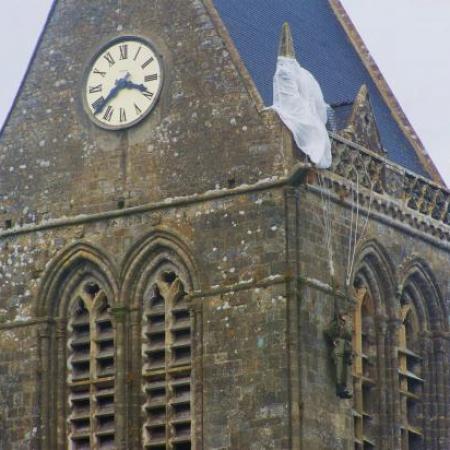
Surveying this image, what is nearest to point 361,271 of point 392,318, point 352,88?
point 392,318

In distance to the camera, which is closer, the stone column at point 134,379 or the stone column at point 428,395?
the stone column at point 134,379

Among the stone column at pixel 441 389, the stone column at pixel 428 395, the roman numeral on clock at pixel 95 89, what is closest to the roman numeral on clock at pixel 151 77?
the roman numeral on clock at pixel 95 89

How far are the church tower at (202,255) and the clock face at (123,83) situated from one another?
37mm

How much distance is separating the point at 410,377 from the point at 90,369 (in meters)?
5.54

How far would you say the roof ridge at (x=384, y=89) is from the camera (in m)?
55.0

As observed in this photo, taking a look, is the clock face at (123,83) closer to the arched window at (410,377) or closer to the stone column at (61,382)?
the stone column at (61,382)

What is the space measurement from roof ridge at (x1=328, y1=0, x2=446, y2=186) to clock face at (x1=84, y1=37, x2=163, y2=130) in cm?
609

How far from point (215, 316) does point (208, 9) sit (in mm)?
5320

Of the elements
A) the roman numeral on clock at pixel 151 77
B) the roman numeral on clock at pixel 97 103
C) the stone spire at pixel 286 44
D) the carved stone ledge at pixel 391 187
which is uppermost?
the stone spire at pixel 286 44

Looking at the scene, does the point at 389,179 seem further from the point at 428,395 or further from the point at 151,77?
the point at 151,77

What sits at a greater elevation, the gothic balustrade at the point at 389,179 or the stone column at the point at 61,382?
the gothic balustrade at the point at 389,179

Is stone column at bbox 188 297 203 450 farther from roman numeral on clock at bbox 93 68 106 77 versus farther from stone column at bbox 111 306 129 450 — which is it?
roman numeral on clock at bbox 93 68 106 77

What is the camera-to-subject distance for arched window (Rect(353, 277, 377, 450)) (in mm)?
50094

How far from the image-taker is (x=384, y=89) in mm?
55875
